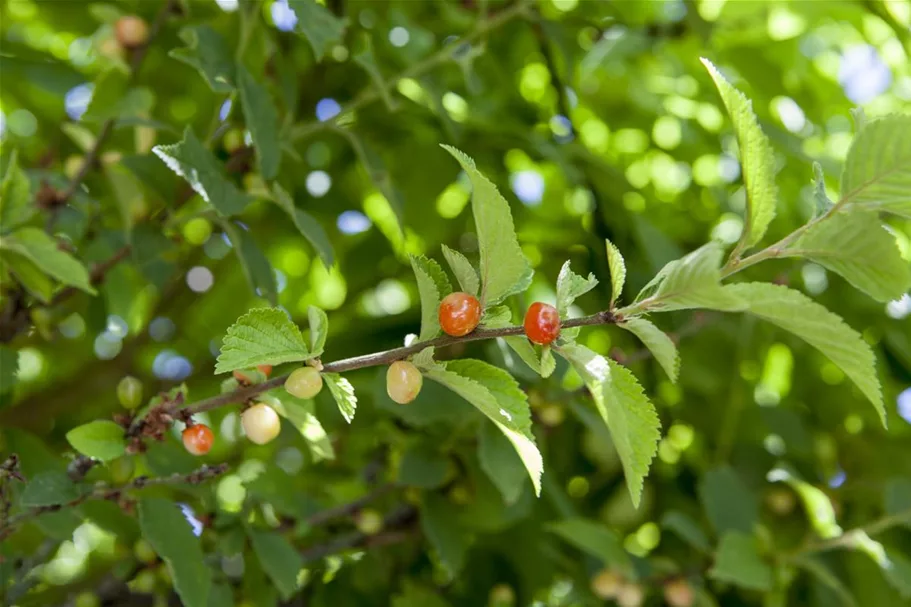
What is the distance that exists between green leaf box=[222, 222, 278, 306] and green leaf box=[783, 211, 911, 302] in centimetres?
57

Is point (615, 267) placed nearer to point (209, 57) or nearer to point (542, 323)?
point (542, 323)

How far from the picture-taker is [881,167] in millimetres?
671

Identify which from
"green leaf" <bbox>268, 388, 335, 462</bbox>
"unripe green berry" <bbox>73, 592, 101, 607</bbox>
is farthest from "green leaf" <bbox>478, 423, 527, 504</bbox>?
"unripe green berry" <bbox>73, 592, 101, 607</bbox>

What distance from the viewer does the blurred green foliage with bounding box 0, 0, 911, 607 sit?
1123 mm

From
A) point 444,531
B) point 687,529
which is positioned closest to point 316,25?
point 444,531

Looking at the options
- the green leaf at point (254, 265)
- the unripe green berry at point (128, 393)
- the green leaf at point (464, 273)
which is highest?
the green leaf at point (464, 273)

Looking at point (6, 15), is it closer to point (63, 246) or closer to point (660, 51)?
point (63, 246)

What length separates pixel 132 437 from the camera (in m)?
0.84

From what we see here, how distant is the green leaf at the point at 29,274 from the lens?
3.18 feet

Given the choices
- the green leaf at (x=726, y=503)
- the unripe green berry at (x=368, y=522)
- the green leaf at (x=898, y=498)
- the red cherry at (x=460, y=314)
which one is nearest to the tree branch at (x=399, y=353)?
the red cherry at (x=460, y=314)

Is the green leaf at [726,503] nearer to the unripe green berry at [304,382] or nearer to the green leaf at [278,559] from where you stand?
the green leaf at [278,559]

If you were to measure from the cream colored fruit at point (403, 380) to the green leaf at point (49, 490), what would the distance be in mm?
358

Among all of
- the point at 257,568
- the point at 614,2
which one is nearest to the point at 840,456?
Result: the point at 614,2

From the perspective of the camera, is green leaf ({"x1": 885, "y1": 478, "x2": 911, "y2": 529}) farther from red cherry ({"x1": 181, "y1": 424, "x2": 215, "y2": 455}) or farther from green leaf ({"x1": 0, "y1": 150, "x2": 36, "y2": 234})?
green leaf ({"x1": 0, "y1": 150, "x2": 36, "y2": 234})
